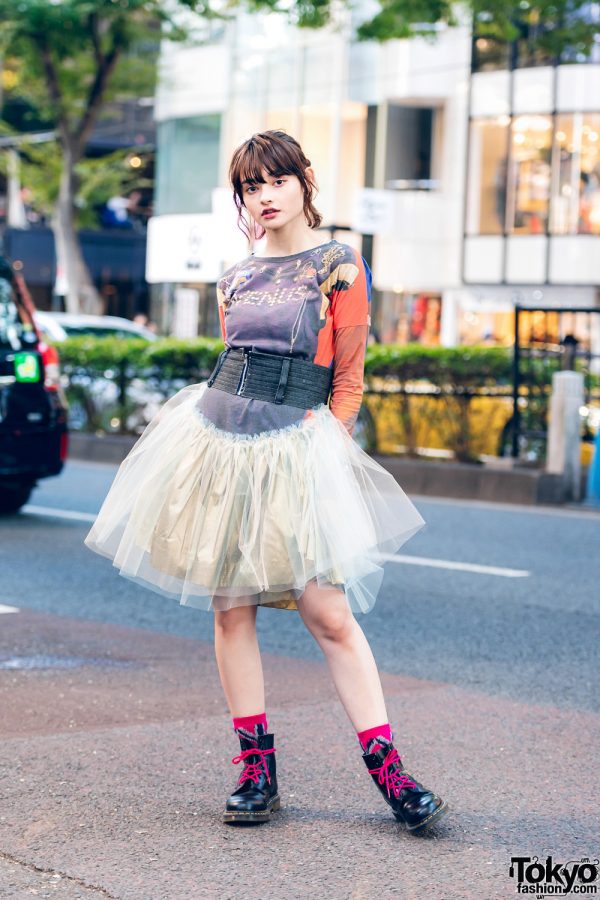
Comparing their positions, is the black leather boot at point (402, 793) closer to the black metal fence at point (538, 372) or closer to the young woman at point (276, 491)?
the young woman at point (276, 491)

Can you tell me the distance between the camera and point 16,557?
30.1 ft

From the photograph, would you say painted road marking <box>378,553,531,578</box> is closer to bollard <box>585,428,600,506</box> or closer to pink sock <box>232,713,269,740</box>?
bollard <box>585,428,600,506</box>

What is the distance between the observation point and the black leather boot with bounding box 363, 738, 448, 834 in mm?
3799

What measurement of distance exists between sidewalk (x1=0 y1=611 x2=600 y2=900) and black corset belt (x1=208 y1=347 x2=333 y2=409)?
114 cm

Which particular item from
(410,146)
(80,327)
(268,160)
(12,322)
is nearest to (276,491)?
(268,160)

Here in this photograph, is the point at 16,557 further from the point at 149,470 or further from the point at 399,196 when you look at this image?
the point at 399,196

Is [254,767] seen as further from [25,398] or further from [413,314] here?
[413,314]

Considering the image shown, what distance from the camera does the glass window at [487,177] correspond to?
34.2 m

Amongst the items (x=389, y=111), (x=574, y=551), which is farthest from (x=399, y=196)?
(x=574, y=551)

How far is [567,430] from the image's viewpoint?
1342 cm

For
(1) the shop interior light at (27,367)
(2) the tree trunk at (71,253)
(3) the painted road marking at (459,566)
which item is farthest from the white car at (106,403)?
(2) the tree trunk at (71,253)

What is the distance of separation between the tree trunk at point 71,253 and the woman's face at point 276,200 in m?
25.0

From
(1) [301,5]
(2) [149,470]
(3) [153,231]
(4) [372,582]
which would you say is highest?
(1) [301,5]

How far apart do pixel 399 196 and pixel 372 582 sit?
32.0m
